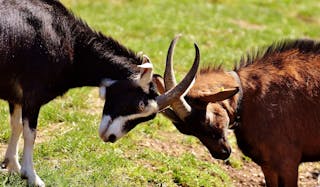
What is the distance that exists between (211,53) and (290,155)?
6272 mm

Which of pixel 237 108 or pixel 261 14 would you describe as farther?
pixel 261 14

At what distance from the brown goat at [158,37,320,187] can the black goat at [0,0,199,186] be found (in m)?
0.30

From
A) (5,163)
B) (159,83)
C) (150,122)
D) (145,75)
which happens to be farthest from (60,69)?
(150,122)

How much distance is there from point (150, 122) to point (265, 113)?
9.14 feet

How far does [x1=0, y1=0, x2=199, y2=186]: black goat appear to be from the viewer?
8.18 m

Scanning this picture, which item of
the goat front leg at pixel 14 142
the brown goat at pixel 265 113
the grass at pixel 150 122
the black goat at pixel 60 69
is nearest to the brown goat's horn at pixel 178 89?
the black goat at pixel 60 69

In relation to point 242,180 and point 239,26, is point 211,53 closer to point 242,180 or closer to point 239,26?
point 239,26

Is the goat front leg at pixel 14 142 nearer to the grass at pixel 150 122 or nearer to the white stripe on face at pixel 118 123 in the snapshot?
the grass at pixel 150 122

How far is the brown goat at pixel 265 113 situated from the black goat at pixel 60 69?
0.99 feet

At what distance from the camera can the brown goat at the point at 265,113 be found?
8141mm

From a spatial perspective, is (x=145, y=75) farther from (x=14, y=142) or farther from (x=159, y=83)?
(x=14, y=142)

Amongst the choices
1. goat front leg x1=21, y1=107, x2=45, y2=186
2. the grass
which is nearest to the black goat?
goat front leg x1=21, y1=107, x2=45, y2=186

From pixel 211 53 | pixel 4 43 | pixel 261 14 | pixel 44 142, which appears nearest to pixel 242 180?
pixel 44 142

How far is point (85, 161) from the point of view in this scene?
9250mm
